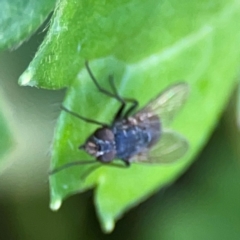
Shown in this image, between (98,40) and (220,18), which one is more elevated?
(98,40)

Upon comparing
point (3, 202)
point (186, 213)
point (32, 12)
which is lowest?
point (186, 213)

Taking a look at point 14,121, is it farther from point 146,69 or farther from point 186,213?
point 186,213

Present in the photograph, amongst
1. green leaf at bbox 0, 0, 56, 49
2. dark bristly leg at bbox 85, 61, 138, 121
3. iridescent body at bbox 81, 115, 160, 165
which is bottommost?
iridescent body at bbox 81, 115, 160, 165

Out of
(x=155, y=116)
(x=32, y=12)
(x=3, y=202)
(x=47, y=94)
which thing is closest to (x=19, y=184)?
(x=3, y=202)

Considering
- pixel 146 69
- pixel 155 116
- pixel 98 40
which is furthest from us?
pixel 155 116

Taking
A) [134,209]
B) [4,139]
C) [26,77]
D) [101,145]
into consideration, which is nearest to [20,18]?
[26,77]

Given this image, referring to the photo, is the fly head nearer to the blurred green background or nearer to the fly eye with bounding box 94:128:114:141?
the fly eye with bounding box 94:128:114:141

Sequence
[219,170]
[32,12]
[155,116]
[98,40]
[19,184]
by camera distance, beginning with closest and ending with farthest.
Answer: [32,12]
[98,40]
[155,116]
[19,184]
[219,170]

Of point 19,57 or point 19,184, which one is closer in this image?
point 19,57

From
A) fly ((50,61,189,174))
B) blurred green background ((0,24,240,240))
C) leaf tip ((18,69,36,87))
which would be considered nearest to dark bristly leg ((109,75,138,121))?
fly ((50,61,189,174))
